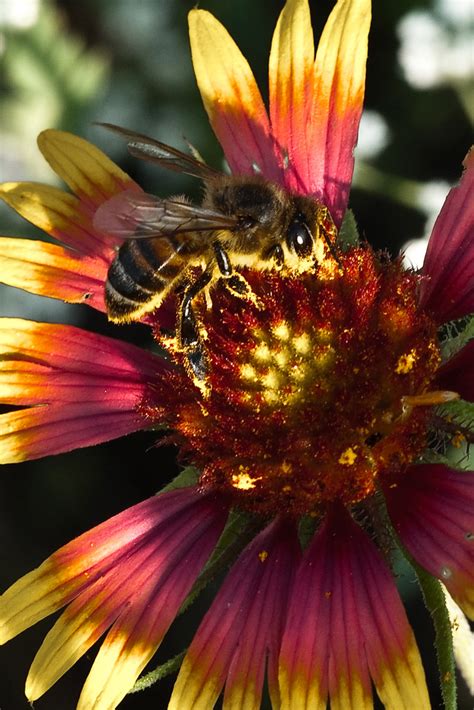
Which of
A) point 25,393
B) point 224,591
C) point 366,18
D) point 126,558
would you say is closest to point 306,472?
point 224,591

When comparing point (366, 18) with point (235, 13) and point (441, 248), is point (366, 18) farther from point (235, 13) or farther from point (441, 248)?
point (235, 13)

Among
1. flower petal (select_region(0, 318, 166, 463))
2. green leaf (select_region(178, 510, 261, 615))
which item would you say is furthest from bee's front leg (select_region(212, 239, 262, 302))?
green leaf (select_region(178, 510, 261, 615))

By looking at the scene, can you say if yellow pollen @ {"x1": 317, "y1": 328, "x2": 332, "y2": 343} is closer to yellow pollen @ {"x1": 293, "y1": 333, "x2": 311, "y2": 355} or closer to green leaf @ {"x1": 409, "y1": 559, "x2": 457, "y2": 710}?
yellow pollen @ {"x1": 293, "y1": 333, "x2": 311, "y2": 355}

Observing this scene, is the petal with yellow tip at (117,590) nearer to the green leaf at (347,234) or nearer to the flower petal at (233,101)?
the green leaf at (347,234)

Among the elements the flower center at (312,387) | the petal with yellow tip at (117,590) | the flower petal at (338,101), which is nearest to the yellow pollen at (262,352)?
the flower center at (312,387)

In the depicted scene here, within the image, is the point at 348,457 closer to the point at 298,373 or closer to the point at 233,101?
the point at 298,373

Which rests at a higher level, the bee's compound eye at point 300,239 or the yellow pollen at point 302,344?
the bee's compound eye at point 300,239
